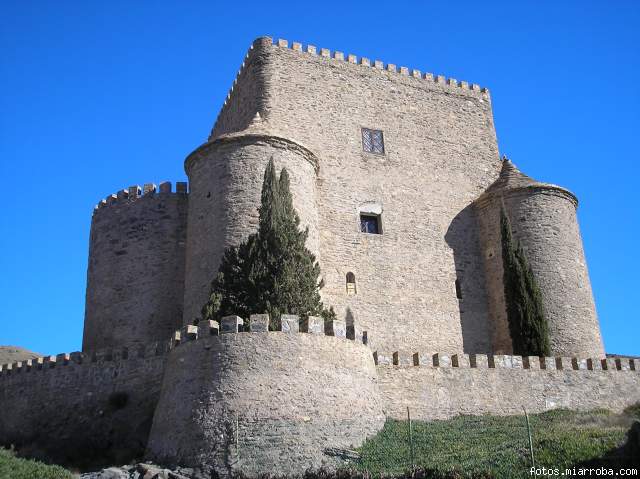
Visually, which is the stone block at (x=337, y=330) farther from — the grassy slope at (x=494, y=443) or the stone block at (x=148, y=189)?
the stone block at (x=148, y=189)

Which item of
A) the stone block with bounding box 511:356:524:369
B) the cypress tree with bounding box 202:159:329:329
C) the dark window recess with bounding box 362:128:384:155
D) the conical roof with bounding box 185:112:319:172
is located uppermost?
the dark window recess with bounding box 362:128:384:155

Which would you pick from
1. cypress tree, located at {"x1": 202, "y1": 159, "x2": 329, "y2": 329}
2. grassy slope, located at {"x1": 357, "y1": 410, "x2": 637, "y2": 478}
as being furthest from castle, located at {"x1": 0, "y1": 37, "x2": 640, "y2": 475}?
cypress tree, located at {"x1": 202, "y1": 159, "x2": 329, "y2": 329}

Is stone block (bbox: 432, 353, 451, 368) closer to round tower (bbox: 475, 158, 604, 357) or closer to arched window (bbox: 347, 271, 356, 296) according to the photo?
arched window (bbox: 347, 271, 356, 296)

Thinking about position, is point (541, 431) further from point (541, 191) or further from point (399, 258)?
point (541, 191)

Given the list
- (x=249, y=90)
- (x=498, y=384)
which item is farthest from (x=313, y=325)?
(x=249, y=90)

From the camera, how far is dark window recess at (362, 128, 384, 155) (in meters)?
28.1

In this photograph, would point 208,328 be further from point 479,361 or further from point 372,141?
point 372,141

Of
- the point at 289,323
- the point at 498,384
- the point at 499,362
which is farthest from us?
the point at 499,362

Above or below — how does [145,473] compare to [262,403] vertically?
below

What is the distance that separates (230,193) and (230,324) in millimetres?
7081

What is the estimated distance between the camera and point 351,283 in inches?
998

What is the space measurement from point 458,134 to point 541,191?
450 centimetres

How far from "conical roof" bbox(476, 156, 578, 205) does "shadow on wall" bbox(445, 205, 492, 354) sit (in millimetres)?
1168

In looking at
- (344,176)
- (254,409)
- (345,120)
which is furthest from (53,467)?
(345,120)
